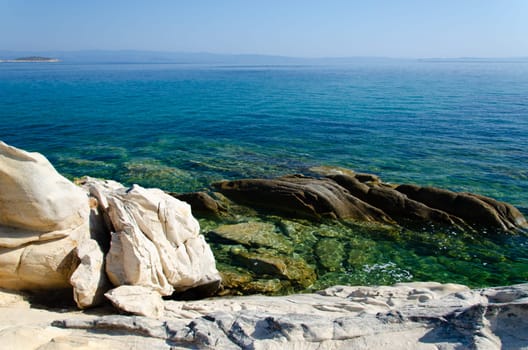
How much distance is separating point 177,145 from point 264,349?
23.6m

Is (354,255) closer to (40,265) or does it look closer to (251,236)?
(251,236)

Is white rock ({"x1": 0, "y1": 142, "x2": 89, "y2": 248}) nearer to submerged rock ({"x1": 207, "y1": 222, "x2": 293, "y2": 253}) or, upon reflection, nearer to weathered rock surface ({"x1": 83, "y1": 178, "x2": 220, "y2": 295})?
weathered rock surface ({"x1": 83, "y1": 178, "x2": 220, "y2": 295})

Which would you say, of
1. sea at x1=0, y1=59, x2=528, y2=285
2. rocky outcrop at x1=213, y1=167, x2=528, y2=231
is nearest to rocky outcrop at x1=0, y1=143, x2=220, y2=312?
rocky outcrop at x1=213, y1=167, x2=528, y2=231

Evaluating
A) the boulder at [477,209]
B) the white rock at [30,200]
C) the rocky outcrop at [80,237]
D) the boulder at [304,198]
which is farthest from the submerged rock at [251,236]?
the boulder at [477,209]

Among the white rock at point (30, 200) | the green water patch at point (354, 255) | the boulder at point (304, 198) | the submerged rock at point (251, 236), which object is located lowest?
the green water patch at point (354, 255)

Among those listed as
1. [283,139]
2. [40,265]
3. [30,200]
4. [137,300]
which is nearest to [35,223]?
[30,200]

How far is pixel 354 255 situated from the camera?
42.1 ft

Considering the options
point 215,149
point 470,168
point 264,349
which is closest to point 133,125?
point 215,149

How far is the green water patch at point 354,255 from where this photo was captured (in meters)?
11.4

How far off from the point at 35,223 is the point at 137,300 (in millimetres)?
2448

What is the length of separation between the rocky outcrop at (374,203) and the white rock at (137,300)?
339 inches

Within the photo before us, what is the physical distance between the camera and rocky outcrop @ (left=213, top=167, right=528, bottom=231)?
49.9ft

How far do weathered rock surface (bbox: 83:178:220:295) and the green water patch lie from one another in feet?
5.01

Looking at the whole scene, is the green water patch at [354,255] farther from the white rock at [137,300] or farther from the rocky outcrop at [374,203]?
the white rock at [137,300]
